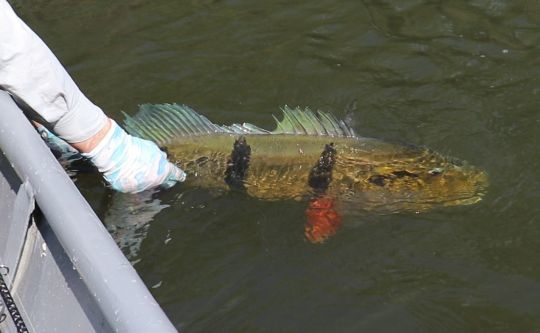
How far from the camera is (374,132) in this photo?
5.47 m

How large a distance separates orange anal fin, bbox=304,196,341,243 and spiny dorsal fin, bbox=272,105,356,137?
0.40 m

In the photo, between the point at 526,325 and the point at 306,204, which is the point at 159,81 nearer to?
the point at 306,204

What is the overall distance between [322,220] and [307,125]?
22.4 inches

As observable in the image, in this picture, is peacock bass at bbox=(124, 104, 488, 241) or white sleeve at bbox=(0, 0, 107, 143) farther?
peacock bass at bbox=(124, 104, 488, 241)

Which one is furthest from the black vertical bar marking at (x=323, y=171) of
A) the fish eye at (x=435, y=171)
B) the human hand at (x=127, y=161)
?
the human hand at (x=127, y=161)

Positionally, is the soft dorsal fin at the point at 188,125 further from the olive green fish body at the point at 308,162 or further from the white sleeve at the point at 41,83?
the white sleeve at the point at 41,83

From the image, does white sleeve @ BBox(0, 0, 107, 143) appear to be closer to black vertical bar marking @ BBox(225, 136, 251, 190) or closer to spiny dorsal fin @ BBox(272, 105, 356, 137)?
black vertical bar marking @ BBox(225, 136, 251, 190)

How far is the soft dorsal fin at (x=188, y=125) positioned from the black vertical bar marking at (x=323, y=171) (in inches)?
6.8

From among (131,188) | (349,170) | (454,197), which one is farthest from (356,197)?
(131,188)

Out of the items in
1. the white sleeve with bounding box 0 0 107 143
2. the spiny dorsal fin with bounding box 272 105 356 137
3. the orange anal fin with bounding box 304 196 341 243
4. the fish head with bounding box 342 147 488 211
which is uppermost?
the white sleeve with bounding box 0 0 107 143

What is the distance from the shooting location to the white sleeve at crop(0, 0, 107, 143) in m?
3.16

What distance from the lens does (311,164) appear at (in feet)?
14.6

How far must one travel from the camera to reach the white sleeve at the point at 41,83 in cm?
316

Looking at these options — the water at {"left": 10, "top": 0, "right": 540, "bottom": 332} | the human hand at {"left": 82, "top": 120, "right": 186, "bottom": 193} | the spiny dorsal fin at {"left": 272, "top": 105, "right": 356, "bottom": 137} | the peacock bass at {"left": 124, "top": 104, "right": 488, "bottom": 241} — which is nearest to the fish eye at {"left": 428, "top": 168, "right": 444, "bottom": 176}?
the peacock bass at {"left": 124, "top": 104, "right": 488, "bottom": 241}
